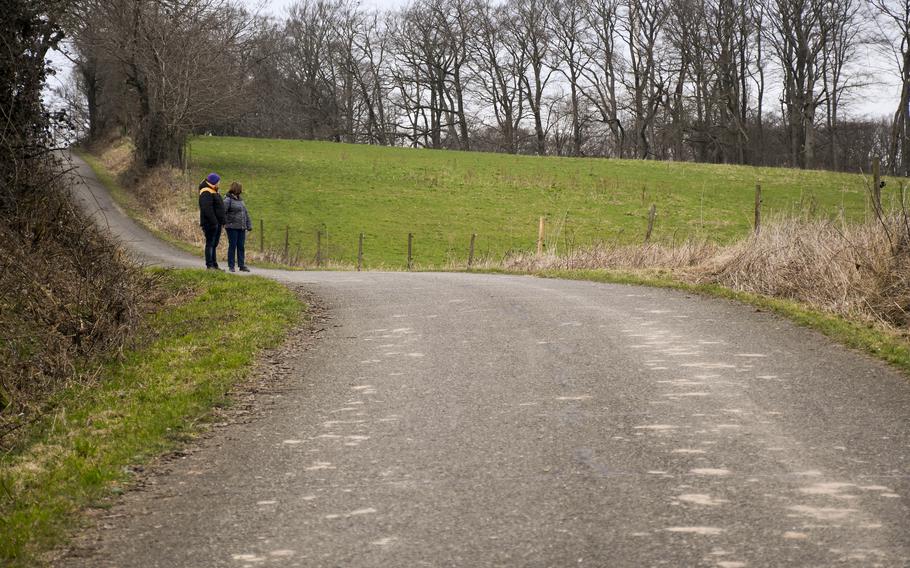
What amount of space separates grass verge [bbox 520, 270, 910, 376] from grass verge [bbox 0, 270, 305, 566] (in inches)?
239

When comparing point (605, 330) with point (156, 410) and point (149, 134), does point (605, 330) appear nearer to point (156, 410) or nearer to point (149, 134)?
point (156, 410)

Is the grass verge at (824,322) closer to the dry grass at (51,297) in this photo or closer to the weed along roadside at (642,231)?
the weed along roadside at (642,231)

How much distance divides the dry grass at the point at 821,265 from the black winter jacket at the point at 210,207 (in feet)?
27.5

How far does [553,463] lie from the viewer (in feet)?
19.0

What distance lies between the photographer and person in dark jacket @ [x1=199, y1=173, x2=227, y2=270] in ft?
58.9

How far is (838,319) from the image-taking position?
11117 mm

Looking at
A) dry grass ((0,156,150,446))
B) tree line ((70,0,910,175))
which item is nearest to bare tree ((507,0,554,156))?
tree line ((70,0,910,175))

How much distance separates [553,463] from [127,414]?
11.9ft

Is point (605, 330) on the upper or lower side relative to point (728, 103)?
lower

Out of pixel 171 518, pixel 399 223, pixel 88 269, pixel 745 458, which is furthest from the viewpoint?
pixel 399 223

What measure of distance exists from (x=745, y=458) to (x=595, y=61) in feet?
221

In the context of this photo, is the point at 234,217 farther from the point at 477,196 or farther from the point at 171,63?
the point at 477,196

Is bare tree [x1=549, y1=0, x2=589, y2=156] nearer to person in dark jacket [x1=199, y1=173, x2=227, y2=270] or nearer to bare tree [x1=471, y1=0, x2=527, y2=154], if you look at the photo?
bare tree [x1=471, y1=0, x2=527, y2=154]

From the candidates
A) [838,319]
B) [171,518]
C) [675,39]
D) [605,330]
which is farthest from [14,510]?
[675,39]
